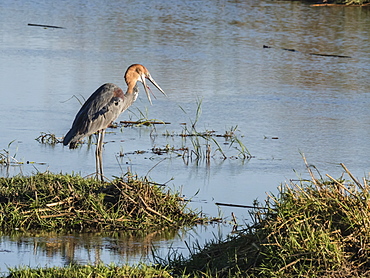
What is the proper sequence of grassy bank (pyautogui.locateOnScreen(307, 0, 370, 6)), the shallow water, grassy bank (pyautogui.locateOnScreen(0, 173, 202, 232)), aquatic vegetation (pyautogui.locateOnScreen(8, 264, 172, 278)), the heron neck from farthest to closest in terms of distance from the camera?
grassy bank (pyautogui.locateOnScreen(307, 0, 370, 6)) < the heron neck < the shallow water < grassy bank (pyautogui.locateOnScreen(0, 173, 202, 232)) < aquatic vegetation (pyautogui.locateOnScreen(8, 264, 172, 278))

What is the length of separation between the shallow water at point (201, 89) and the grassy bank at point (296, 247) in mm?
635

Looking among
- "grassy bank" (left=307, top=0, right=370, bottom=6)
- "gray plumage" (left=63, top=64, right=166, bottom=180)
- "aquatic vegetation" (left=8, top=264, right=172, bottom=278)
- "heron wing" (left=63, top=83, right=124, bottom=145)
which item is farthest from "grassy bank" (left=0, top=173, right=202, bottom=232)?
"grassy bank" (left=307, top=0, right=370, bottom=6)

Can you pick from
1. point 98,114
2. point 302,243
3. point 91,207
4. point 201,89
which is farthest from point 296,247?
point 201,89

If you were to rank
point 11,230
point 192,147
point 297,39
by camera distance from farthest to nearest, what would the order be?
point 297,39 → point 192,147 → point 11,230

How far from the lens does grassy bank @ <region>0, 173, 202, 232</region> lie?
629cm

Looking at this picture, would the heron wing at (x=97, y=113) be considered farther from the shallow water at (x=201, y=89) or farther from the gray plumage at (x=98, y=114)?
the shallow water at (x=201, y=89)

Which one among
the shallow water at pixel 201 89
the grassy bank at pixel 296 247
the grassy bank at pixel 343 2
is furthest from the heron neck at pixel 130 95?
the grassy bank at pixel 343 2

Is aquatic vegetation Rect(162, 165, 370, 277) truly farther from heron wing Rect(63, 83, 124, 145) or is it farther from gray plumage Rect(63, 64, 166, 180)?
heron wing Rect(63, 83, 124, 145)

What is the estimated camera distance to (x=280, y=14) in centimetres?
2380

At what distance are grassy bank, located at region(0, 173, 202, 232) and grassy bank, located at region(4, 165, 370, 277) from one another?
105 centimetres

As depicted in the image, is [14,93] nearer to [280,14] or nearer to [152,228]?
[152,228]

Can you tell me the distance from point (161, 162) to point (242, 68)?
6.41 meters

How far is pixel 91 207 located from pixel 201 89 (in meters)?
6.53

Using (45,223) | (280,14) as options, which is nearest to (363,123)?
(45,223)
